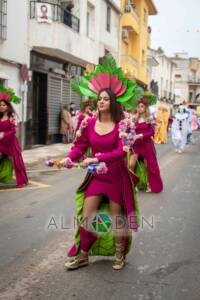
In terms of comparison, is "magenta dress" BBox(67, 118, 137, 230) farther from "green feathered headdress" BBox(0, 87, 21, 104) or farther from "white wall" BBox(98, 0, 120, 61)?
"white wall" BBox(98, 0, 120, 61)

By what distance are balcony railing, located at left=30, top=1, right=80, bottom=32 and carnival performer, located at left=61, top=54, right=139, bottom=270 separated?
14096mm

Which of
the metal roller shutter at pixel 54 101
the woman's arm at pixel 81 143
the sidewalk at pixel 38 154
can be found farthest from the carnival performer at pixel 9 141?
the metal roller shutter at pixel 54 101

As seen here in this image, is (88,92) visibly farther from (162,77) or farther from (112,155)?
(162,77)

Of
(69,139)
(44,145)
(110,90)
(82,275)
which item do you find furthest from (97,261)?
(69,139)

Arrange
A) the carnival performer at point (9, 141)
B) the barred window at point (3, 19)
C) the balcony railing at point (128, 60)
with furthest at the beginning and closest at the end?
the balcony railing at point (128, 60)
the barred window at point (3, 19)
the carnival performer at point (9, 141)

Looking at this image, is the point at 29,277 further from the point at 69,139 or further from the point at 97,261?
the point at 69,139

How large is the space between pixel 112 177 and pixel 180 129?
15.4m

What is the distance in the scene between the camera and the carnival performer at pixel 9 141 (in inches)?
379

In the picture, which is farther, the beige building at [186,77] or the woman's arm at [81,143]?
the beige building at [186,77]

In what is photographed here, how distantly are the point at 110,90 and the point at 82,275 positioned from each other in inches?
68.9

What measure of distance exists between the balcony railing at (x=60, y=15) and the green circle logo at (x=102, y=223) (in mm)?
14436

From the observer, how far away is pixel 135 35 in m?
37.0

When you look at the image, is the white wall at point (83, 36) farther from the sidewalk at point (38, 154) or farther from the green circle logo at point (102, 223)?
the green circle logo at point (102, 223)

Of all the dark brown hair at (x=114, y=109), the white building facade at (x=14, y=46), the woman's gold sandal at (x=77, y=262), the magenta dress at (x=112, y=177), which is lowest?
the woman's gold sandal at (x=77, y=262)
